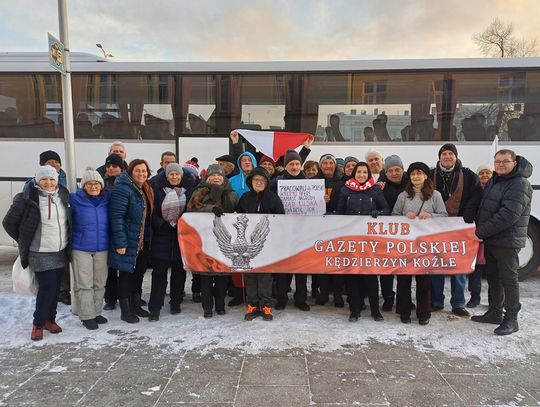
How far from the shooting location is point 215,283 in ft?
16.5

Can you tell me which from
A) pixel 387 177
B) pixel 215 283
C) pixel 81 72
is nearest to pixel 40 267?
pixel 215 283

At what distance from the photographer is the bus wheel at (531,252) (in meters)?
6.71

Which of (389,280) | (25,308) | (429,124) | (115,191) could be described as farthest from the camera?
(429,124)

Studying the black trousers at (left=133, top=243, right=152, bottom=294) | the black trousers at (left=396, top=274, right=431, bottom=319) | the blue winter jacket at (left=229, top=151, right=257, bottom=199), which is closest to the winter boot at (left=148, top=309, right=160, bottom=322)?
the black trousers at (left=133, top=243, right=152, bottom=294)

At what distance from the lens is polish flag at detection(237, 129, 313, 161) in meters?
6.37

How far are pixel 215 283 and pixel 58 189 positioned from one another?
2140mm

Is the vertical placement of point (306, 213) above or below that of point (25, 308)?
above

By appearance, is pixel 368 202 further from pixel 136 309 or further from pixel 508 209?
pixel 136 309

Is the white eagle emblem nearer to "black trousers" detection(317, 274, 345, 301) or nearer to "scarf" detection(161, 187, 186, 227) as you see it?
"scarf" detection(161, 187, 186, 227)

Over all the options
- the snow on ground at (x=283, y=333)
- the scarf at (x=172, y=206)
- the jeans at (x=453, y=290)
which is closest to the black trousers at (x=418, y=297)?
the snow on ground at (x=283, y=333)

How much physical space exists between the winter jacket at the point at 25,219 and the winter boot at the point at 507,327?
→ 16.6 feet

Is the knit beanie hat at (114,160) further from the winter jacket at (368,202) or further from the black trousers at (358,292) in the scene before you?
the black trousers at (358,292)

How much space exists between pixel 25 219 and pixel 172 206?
4.96 ft

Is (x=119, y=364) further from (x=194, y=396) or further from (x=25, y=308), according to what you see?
(x=25, y=308)
